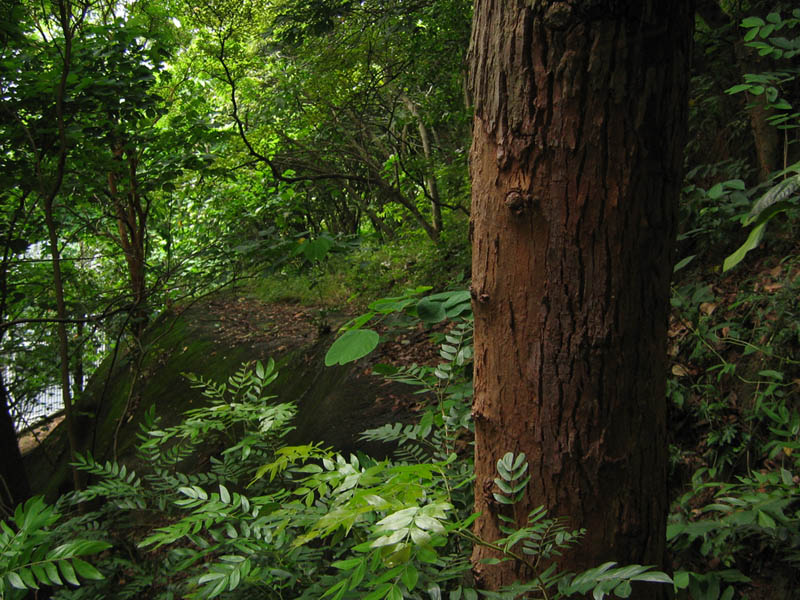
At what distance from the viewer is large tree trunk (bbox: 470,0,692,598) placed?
83cm

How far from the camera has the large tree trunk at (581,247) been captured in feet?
2.73

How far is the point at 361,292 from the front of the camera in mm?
3189

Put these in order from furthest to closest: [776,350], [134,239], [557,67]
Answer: [134,239], [776,350], [557,67]

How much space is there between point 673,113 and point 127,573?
3.36 m

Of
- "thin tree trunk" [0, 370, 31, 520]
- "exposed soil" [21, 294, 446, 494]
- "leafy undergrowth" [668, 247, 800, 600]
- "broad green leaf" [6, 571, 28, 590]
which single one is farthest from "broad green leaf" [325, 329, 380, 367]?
"thin tree trunk" [0, 370, 31, 520]

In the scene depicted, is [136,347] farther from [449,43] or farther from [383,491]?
[449,43]

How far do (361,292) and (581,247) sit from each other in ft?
7.79

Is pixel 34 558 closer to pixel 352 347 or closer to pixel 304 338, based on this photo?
pixel 352 347

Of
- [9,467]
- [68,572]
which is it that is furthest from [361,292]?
[68,572]

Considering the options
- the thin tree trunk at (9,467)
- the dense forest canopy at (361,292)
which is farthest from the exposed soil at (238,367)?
the dense forest canopy at (361,292)

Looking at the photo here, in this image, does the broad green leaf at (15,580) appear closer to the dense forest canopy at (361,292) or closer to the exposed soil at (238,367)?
the dense forest canopy at (361,292)

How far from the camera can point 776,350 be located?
2234 millimetres

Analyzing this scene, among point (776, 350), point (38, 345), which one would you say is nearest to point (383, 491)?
point (776, 350)

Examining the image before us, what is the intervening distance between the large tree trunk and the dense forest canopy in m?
0.06
